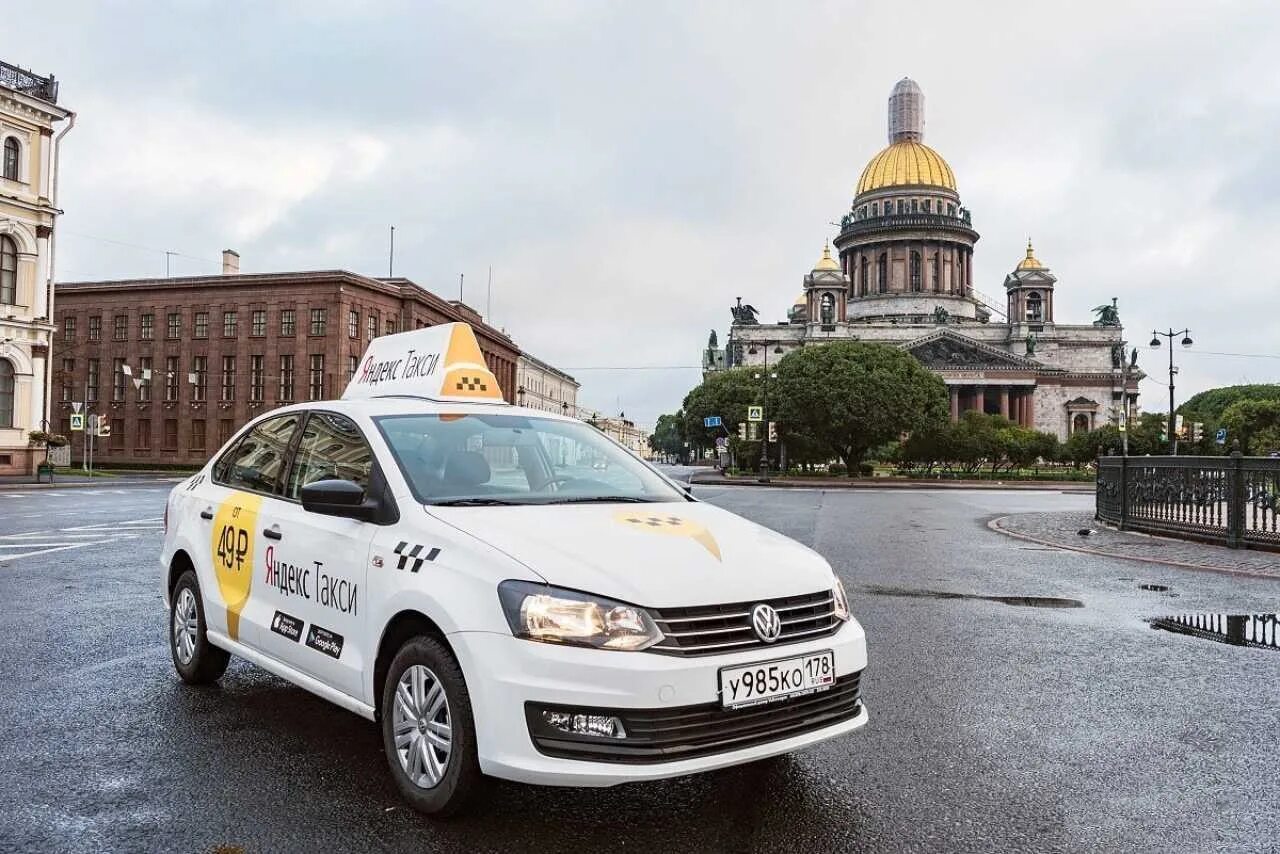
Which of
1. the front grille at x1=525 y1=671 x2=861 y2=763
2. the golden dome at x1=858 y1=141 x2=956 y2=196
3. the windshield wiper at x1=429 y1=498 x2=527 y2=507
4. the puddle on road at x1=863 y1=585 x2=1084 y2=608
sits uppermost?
the golden dome at x1=858 y1=141 x2=956 y2=196

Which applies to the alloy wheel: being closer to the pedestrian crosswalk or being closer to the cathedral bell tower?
the pedestrian crosswalk

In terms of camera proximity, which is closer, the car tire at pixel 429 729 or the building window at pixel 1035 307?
the car tire at pixel 429 729

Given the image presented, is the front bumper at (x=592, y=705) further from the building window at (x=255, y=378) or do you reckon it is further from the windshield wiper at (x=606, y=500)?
the building window at (x=255, y=378)

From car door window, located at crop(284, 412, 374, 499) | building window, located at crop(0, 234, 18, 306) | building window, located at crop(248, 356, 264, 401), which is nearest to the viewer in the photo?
car door window, located at crop(284, 412, 374, 499)

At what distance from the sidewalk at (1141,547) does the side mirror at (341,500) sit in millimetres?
11096

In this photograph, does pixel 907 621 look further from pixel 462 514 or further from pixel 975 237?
pixel 975 237

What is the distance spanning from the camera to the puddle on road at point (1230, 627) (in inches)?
288

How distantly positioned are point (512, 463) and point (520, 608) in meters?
1.51

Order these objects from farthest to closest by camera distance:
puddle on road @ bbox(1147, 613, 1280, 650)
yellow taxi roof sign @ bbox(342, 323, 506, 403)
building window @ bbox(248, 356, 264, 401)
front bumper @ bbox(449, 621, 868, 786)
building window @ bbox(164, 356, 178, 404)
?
building window @ bbox(164, 356, 178, 404) < building window @ bbox(248, 356, 264, 401) < puddle on road @ bbox(1147, 613, 1280, 650) < yellow taxi roof sign @ bbox(342, 323, 506, 403) < front bumper @ bbox(449, 621, 868, 786)

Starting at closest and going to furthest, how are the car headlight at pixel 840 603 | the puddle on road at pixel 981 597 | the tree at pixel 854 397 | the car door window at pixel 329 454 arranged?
the car headlight at pixel 840 603 < the car door window at pixel 329 454 < the puddle on road at pixel 981 597 < the tree at pixel 854 397

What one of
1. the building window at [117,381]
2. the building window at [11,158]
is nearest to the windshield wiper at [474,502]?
the building window at [11,158]

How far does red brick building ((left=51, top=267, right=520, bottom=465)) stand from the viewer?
58.2 metres

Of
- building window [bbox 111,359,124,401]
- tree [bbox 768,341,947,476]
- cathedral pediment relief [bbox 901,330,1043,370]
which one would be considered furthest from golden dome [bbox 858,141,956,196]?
building window [bbox 111,359,124,401]

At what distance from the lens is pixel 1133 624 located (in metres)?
8.02
